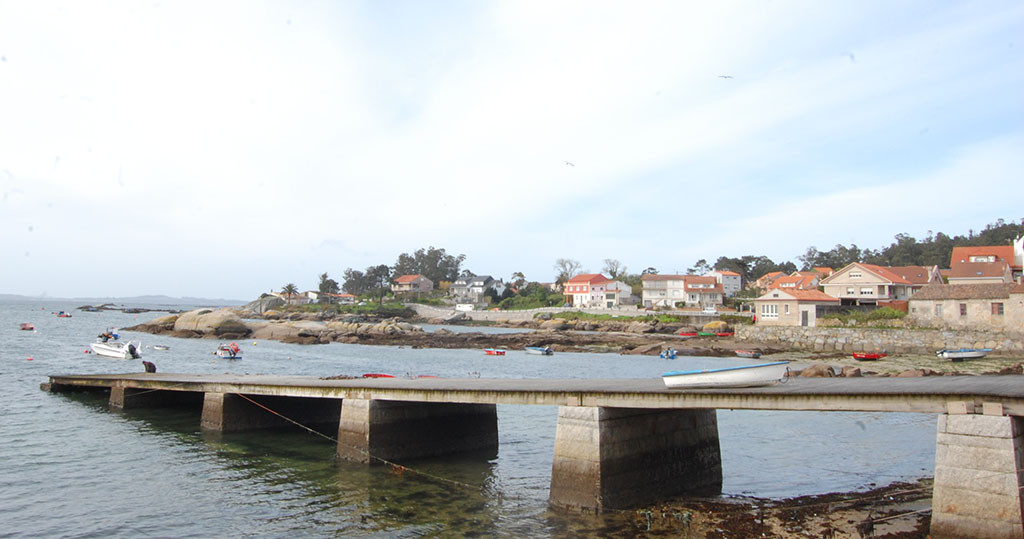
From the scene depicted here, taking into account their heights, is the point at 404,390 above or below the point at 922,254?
below

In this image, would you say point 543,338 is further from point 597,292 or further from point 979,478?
point 979,478

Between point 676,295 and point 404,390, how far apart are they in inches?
4152

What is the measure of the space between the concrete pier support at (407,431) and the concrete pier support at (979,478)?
12.4 metres

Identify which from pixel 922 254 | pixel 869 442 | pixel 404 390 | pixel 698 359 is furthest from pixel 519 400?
pixel 922 254

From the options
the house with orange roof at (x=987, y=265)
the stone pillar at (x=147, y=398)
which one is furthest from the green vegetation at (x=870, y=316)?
the stone pillar at (x=147, y=398)

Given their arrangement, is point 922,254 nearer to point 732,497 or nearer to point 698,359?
point 698,359

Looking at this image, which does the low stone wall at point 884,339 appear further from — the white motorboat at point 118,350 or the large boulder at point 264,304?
the large boulder at point 264,304

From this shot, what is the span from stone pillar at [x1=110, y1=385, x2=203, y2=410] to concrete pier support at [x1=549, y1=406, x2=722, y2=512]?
1988 cm

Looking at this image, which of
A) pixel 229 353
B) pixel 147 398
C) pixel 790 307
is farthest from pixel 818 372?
pixel 229 353

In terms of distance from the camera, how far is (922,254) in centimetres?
13350

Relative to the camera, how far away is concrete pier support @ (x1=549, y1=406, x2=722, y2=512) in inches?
554

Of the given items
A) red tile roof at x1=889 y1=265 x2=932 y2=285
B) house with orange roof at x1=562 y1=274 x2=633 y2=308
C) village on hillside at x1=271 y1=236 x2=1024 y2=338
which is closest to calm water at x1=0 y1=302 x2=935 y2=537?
village on hillside at x1=271 y1=236 x2=1024 y2=338

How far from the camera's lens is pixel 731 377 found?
14555 millimetres

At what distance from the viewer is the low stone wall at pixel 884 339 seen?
5131 cm
